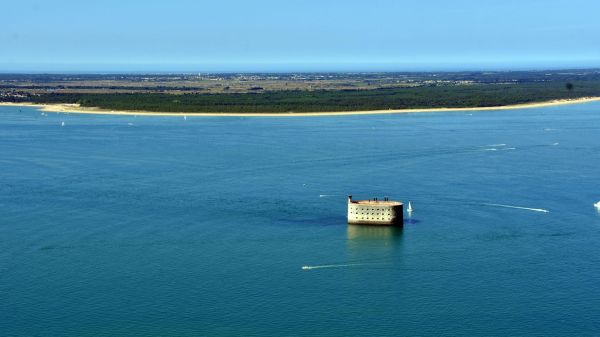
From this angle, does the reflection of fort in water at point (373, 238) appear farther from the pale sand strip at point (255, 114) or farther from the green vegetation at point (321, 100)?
the green vegetation at point (321, 100)

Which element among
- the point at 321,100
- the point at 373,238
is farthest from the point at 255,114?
the point at 373,238

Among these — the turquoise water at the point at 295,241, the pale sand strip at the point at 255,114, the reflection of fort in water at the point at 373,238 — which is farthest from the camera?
the pale sand strip at the point at 255,114

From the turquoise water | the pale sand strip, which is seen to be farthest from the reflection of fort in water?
the pale sand strip

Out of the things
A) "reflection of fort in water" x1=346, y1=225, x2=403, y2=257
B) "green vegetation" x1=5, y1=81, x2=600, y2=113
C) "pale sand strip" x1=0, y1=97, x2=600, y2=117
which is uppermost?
"green vegetation" x1=5, y1=81, x2=600, y2=113

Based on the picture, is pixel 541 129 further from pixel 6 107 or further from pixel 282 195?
pixel 6 107

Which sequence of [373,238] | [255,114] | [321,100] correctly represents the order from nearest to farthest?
1. [373,238]
2. [255,114]
3. [321,100]

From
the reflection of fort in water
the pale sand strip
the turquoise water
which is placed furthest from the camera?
the pale sand strip

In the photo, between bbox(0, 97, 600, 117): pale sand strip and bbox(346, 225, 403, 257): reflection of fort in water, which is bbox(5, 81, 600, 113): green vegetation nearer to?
bbox(0, 97, 600, 117): pale sand strip

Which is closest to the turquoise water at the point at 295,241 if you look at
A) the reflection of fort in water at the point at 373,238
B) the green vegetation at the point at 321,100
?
the reflection of fort in water at the point at 373,238

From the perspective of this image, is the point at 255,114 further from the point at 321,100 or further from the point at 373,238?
the point at 373,238
